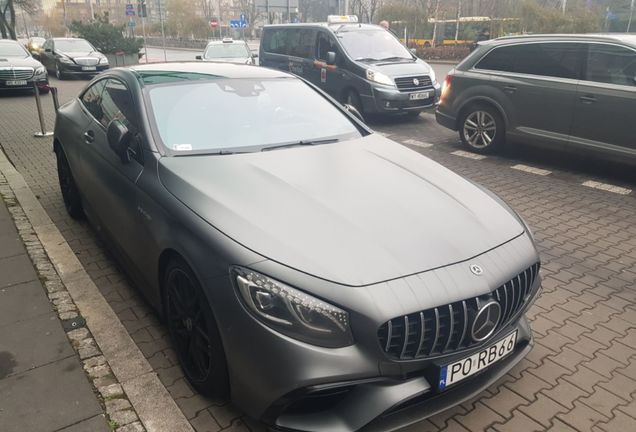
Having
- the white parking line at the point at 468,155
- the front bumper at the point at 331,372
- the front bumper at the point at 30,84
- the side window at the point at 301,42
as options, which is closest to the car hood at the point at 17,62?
the front bumper at the point at 30,84

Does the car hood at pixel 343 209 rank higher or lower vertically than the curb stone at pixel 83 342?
higher

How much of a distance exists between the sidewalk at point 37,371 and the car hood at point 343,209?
115cm

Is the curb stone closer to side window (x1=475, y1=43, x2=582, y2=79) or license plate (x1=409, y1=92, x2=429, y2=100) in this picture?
side window (x1=475, y1=43, x2=582, y2=79)

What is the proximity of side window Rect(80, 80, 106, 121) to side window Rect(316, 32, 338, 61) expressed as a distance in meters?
7.13

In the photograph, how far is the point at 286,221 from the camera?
254 cm

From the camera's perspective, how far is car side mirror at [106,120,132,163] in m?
3.30

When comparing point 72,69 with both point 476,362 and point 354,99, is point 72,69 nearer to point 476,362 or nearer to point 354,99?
point 354,99

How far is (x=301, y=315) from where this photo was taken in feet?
7.04

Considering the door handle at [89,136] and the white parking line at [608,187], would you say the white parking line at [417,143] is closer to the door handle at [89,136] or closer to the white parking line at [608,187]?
the white parking line at [608,187]

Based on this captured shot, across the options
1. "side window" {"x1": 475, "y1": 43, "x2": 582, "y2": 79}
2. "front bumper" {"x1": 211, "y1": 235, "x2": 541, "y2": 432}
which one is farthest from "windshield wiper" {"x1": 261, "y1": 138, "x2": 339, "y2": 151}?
"side window" {"x1": 475, "y1": 43, "x2": 582, "y2": 79}

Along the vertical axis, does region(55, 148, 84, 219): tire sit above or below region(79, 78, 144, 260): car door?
below

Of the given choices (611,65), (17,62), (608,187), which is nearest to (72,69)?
(17,62)

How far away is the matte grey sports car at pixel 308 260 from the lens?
214cm

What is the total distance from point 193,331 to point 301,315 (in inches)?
31.3
